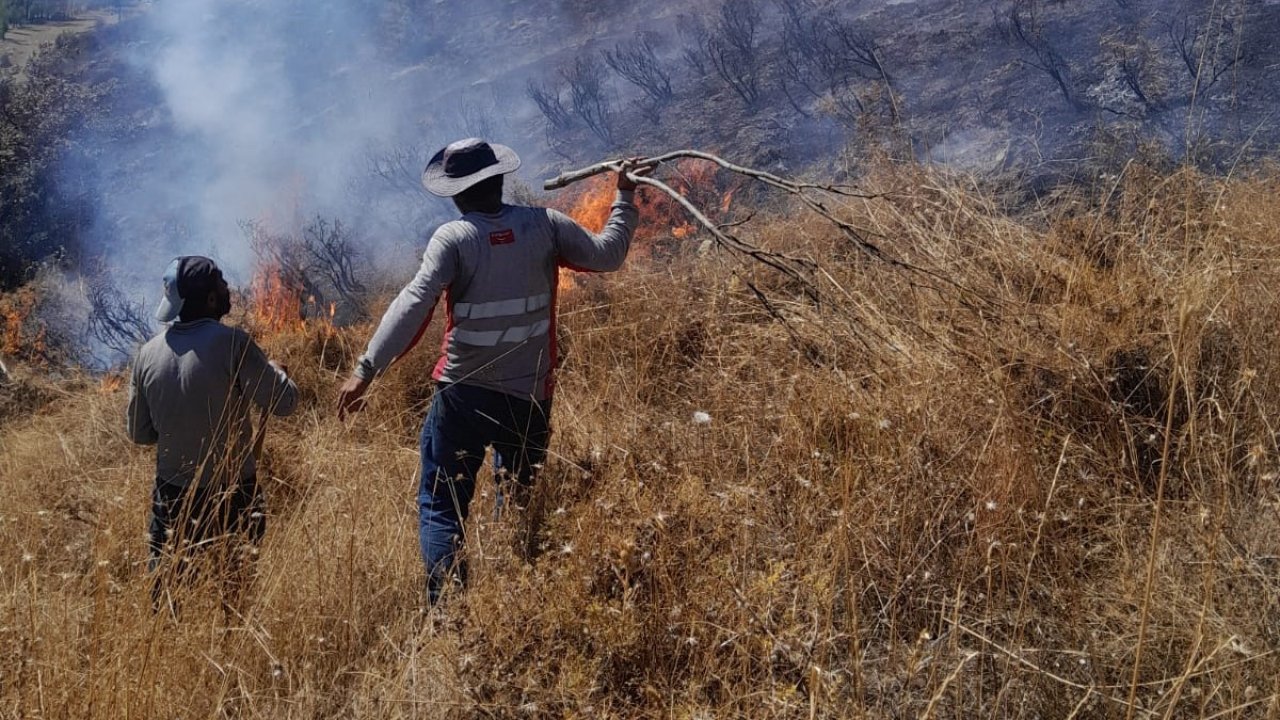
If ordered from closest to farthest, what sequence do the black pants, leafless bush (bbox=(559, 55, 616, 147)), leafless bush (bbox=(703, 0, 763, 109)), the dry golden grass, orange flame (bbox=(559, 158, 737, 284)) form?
1. the dry golden grass
2. the black pants
3. orange flame (bbox=(559, 158, 737, 284))
4. leafless bush (bbox=(703, 0, 763, 109))
5. leafless bush (bbox=(559, 55, 616, 147))

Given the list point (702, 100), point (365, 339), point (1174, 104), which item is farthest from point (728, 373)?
point (702, 100)

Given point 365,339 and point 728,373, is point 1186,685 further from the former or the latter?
point 365,339

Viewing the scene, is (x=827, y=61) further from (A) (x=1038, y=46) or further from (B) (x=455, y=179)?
(B) (x=455, y=179)

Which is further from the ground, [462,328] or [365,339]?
[462,328]

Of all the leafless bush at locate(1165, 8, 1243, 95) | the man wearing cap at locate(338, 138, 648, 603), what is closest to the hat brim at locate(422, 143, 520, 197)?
the man wearing cap at locate(338, 138, 648, 603)

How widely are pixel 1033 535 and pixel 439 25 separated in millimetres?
13609

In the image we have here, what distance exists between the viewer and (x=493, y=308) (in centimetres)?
285

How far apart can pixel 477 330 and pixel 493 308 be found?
96 mm

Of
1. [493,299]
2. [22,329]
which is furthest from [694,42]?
[493,299]

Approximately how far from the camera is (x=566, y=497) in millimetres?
2934

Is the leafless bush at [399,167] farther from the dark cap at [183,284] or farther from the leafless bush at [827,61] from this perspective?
the dark cap at [183,284]

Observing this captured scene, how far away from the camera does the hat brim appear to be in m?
2.82

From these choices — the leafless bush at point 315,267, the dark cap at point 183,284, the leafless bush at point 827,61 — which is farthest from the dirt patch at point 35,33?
the dark cap at point 183,284

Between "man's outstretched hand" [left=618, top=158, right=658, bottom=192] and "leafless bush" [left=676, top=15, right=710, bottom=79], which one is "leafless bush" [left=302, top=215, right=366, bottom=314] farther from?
"man's outstretched hand" [left=618, top=158, right=658, bottom=192]
